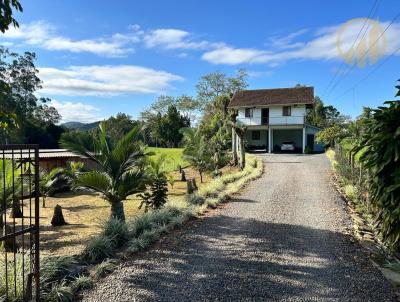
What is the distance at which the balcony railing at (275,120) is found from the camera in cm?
3616

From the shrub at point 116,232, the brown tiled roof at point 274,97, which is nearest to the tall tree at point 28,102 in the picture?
the brown tiled roof at point 274,97

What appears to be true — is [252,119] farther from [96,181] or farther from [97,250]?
[97,250]

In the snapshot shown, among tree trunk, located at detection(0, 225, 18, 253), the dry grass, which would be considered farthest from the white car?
tree trunk, located at detection(0, 225, 18, 253)

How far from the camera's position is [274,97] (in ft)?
127

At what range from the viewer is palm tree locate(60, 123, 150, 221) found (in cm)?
913

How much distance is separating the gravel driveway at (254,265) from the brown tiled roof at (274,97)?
28.3 meters

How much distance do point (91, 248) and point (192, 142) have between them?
16479mm

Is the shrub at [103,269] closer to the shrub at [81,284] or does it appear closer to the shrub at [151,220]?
the shrub at [81,284]

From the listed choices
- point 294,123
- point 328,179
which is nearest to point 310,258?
point 328,179

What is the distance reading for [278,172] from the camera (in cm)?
1948

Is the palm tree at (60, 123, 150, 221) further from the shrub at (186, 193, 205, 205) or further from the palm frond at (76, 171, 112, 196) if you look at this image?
the shrub at (186, 193, 205, 205)

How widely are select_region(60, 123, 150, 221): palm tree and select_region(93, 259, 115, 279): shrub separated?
3554 millimetres

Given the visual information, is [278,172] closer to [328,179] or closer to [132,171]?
[328,179]

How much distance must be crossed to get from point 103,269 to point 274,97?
3534cm
